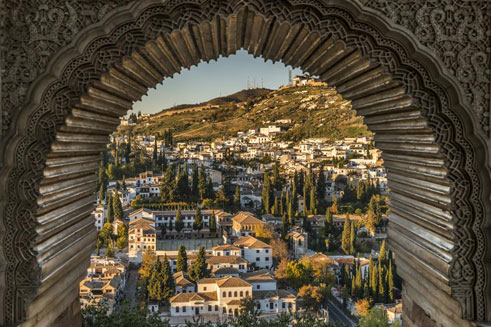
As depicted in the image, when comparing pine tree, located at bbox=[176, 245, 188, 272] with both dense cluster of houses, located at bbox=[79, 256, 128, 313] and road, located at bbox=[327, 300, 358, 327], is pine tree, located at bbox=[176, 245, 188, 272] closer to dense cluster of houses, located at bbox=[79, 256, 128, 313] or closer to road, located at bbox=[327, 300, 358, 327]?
dense cluster of houses, located at bbox=[79, 256, 128, 313]

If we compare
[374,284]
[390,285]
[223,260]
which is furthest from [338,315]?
[223,260]

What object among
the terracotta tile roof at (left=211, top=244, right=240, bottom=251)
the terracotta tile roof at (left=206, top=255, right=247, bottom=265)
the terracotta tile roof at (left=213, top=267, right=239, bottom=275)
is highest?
the terracotta tile roof at (left=211, top=244, right=240, bottom=251)

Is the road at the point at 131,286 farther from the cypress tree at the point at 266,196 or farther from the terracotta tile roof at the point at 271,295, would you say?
the cypress tree at the point at 266,196

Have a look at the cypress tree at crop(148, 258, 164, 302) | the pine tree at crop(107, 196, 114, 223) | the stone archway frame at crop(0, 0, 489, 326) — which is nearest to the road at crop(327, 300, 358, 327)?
the cypress tree at crop(148, 258, 164, 302)

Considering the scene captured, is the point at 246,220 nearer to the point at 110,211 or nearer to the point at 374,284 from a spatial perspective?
the point at 110,211

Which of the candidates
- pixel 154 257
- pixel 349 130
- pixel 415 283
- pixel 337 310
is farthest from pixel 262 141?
pixel 415 283

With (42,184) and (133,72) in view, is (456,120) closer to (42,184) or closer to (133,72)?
(133,72)

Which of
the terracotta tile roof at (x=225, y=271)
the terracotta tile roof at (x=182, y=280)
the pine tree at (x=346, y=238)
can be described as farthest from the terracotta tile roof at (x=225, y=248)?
the pine tree at (x=346, y=238)
